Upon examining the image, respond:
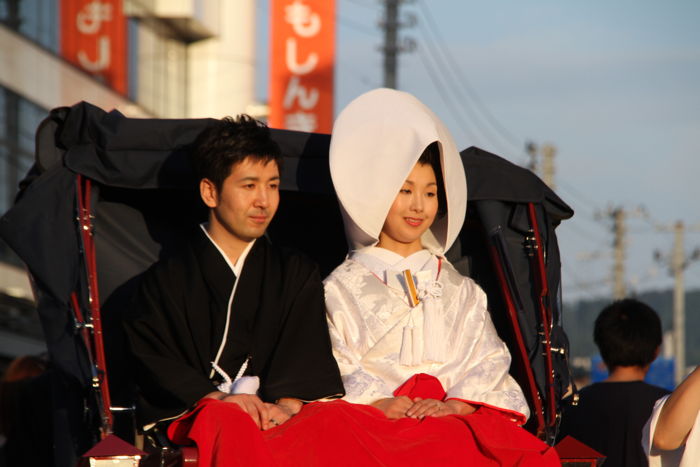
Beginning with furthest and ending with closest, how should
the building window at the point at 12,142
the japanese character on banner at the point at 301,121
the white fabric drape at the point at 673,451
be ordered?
the japanese character on banner at the point at 301,121 < the building window at the point at 12,142 < the white fabric drape at the point at 673,451

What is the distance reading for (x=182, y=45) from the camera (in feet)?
88.6

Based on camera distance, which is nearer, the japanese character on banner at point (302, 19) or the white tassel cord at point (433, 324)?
the white tassel cord at point (433, 324)

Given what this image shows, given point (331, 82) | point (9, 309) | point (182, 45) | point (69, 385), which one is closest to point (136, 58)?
point (182, 45)

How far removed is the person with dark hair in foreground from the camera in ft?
16.9

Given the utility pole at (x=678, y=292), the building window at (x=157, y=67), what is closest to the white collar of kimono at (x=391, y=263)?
the building window at (x=157, y=67)

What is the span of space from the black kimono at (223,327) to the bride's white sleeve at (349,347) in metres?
0.07

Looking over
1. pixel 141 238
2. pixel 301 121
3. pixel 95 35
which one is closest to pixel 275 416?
pixel 141 238

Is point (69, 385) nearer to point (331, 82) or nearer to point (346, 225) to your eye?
point (346, 225)

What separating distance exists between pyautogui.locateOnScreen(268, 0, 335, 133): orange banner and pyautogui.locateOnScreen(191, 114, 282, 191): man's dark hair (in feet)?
48.2

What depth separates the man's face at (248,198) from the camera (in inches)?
182

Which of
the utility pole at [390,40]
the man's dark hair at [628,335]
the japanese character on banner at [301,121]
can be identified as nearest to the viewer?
the man's dark hair at [628,335]

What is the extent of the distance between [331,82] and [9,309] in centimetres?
726

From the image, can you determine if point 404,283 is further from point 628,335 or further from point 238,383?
point 628,335

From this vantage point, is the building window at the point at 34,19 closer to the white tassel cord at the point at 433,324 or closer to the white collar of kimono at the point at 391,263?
the white collar of kimono at the point at 391,263
